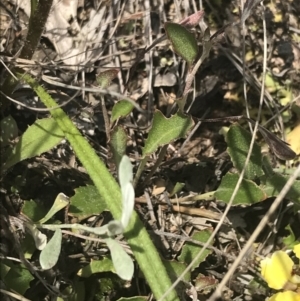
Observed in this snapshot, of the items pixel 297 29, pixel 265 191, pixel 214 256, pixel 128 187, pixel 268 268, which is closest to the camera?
pixel 128 187

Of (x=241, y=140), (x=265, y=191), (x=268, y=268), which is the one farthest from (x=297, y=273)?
(x=241, y=140)

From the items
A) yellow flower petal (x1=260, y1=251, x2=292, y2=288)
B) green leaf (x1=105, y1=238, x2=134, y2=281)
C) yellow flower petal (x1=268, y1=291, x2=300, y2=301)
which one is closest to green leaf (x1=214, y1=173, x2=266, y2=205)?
yellow flower petal (x1=260, y1=251, x2=292, y2=288)

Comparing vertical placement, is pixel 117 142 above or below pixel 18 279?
above

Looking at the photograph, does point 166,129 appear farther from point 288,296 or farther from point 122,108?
point 288,296

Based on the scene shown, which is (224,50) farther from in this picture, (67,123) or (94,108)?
(67,123)

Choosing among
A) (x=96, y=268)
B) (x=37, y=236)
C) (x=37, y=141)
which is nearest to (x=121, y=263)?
(x=37, y=236)
